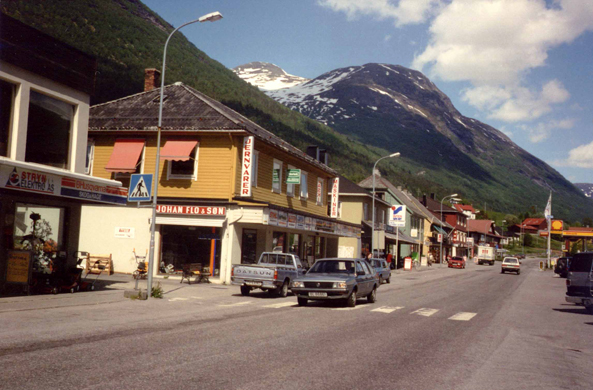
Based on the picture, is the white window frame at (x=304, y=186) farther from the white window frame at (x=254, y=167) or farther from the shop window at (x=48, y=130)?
the shop window at (x=48, y=130)

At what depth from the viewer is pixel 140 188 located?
17641 mm

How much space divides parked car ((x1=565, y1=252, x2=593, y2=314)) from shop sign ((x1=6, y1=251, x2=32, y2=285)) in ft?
57.1

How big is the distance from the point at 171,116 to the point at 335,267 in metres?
14.1

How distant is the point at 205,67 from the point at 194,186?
5574 inches

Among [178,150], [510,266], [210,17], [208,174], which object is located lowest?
[510,266]

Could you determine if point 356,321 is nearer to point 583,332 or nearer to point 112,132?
point 583,332

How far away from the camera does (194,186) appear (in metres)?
26.9

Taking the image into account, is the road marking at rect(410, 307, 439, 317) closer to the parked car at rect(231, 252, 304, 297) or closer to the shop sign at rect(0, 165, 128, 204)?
the parked car at rect(231, 252, 304, 297)

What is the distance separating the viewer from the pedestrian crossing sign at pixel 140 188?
1758 cm

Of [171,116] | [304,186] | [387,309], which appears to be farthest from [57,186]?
[304,186]

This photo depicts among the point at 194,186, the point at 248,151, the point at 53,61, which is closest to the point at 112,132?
the point at 194,186

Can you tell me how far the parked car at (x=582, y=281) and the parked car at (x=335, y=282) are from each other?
676 centimetres

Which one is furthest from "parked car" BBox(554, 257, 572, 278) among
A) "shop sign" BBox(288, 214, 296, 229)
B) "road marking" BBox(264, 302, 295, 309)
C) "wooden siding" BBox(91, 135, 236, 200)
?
Result: "road marking" BBox(264, 302, 295, 309)

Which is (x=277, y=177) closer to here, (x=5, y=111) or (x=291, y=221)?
(x=291, y=221)
